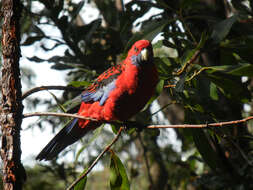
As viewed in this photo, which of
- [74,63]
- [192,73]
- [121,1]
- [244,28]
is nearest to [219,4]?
[244,28]

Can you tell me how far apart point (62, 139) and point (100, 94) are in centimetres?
51

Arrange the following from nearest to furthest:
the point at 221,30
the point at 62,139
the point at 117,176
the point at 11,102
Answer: the point at 11,102, the point at 117,176, the point at 221,30, the point at 62,139

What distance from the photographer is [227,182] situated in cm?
247

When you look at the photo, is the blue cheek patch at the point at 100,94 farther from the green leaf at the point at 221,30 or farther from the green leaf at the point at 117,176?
the green leaf at the point at 221,30

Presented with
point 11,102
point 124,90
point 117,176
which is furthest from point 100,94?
point 11,102

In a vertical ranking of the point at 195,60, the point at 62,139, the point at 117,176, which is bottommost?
the point at 117,176

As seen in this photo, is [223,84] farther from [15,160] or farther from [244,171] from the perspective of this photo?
[15,160]

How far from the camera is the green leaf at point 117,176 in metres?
1.72

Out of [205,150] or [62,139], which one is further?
[62,139]

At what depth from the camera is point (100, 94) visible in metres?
2.08

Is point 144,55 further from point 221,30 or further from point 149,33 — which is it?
point 221,30

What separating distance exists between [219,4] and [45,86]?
218cm

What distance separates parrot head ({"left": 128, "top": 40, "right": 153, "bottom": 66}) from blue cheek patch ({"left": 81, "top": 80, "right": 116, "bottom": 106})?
0.24m

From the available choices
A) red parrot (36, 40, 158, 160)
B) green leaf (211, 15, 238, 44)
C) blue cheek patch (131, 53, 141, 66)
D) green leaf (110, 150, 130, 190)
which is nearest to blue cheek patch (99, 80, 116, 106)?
red parrot (36, 40, 158, 160)
